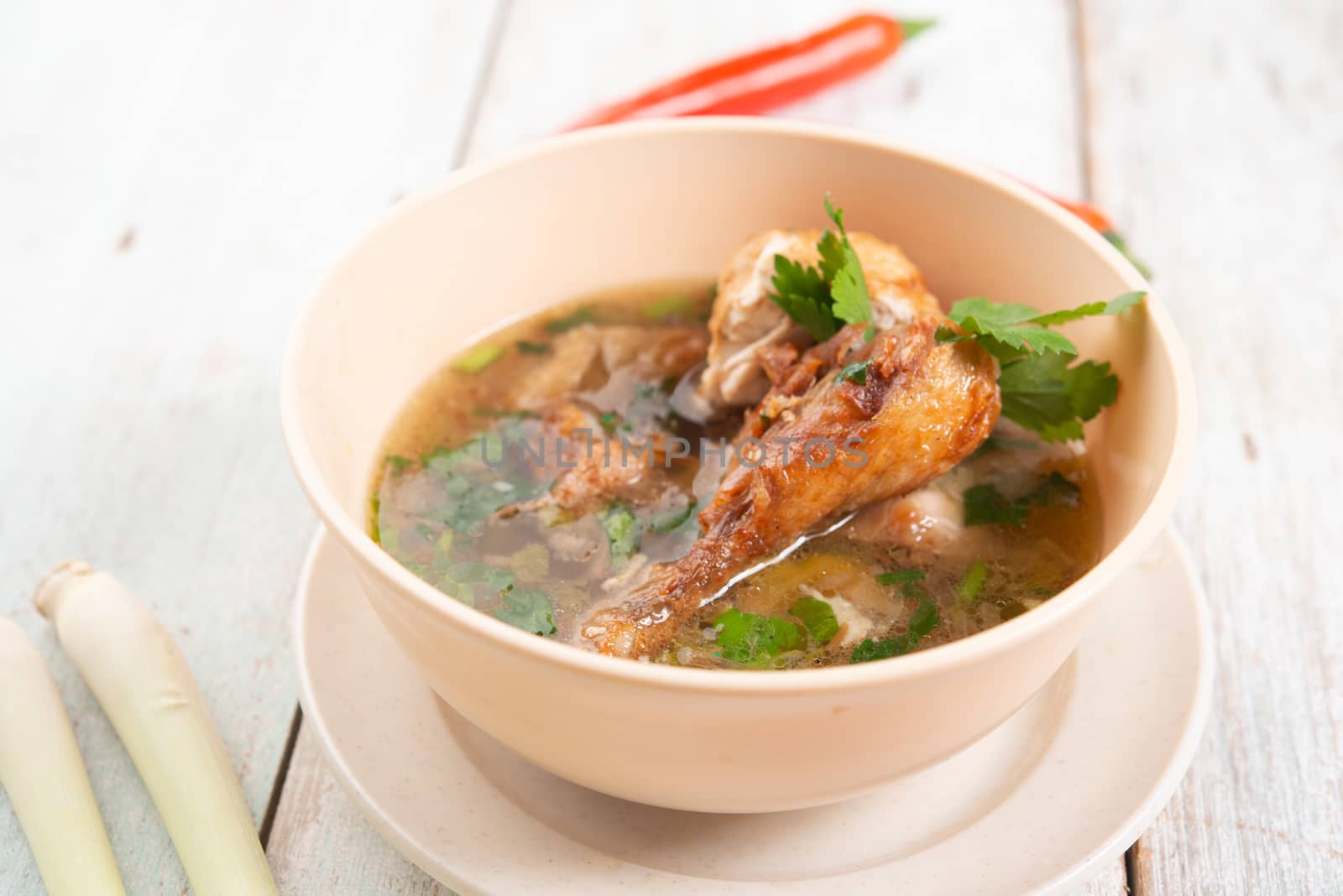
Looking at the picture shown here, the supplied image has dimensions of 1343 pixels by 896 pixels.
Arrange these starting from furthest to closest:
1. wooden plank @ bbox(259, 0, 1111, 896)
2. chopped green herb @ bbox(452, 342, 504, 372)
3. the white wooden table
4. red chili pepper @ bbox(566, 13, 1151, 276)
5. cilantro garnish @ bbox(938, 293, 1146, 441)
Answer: wooden plank @ bbox(259, 0, 1111, 896) < red chili pepper @ bbox(566, 13, 1151, 276) < chopped green herb @ bbox(452, 342, 504, 372) < the white wooden table < cilantro garnish @ bbox(938, 293, 1146, 441)

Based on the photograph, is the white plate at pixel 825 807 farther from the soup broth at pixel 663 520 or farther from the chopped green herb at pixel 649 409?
the chopped green herb at pixel 649 409

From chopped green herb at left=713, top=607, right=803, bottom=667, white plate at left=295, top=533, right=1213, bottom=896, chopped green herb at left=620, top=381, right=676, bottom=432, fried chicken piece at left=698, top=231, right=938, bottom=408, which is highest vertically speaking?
fried chicken piece at left=698, top=231, right=938, bottom=408

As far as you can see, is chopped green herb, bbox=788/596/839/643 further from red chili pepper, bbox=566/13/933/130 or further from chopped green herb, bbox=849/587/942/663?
red chili pepper, bbox=566/13/933/130

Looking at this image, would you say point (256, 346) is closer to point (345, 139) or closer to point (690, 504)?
point (345, 139)

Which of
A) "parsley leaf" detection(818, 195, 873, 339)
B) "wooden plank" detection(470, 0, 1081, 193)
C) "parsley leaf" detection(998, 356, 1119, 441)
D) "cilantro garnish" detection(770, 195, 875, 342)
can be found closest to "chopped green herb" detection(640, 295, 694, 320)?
"cilantro garnish" detection(770, 195, 875, 342)

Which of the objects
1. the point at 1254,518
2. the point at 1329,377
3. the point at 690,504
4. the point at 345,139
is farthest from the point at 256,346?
the point at 1329,377
